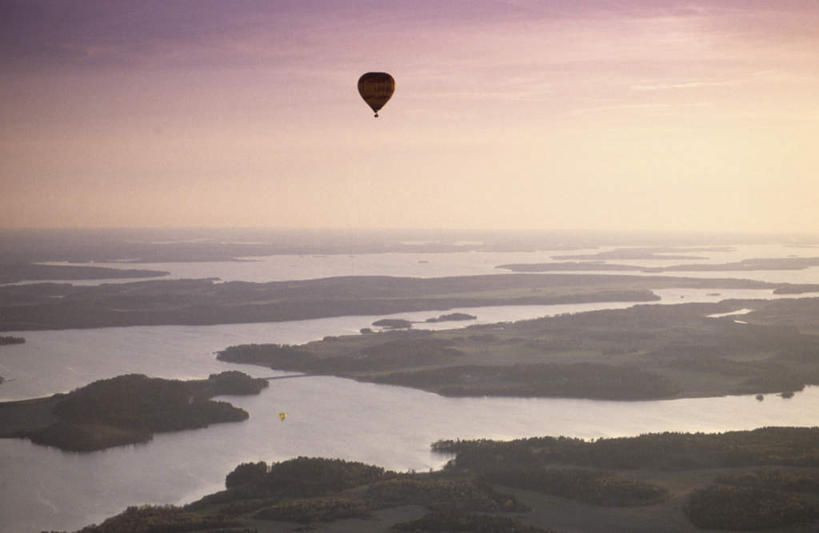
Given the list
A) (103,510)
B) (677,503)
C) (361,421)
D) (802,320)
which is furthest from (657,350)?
(103,510)

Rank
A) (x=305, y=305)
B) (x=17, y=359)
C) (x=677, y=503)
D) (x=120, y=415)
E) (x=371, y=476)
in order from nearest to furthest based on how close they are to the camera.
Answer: (x=677, y=503) → (x=371, y=476) → (x=120, y=415) → (x=17, y=359) → (x=305, y=305)

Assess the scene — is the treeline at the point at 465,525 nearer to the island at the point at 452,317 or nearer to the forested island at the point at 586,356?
the forested island at the point at 586,356

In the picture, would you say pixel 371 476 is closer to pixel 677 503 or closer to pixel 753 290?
pixel 677 503

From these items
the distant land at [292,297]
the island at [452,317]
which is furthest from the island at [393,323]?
the distant land at [292,297]

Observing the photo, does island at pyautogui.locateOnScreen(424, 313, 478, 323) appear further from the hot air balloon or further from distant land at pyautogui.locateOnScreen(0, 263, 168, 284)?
distant land at pyautogui.locateOnScreen(0, 263, 168, 284)

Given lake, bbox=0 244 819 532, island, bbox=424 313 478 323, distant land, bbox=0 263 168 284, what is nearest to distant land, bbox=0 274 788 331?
island, bbox=424 313 478 323

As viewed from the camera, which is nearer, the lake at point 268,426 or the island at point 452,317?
the lake at point 268,426
